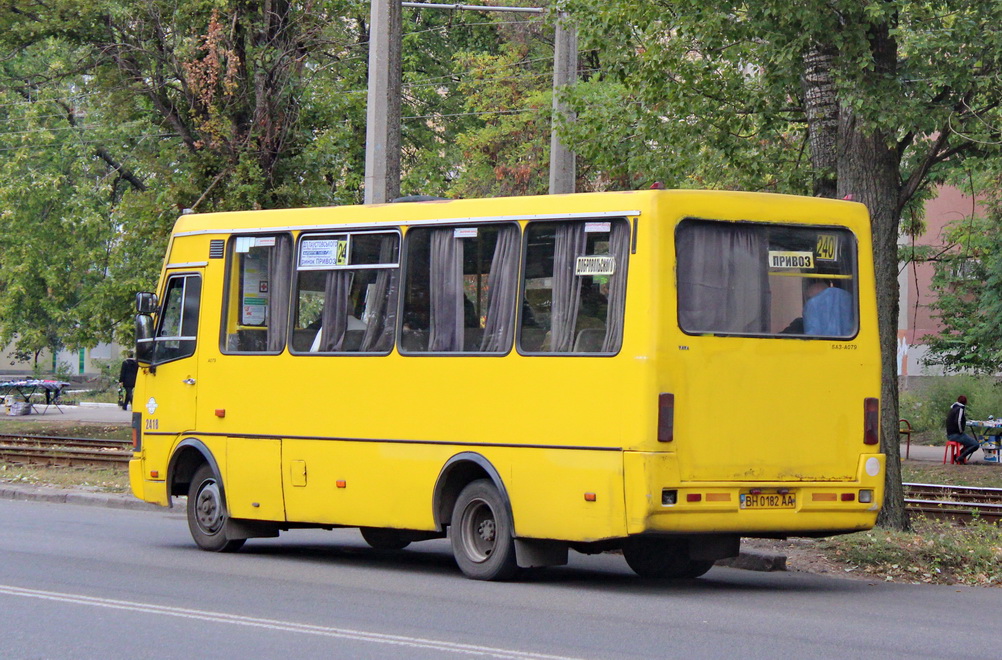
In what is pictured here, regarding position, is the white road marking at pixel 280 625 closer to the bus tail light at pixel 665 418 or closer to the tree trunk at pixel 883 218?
the bus tail light at pixel 665 418

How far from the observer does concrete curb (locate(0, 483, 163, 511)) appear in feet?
63.2

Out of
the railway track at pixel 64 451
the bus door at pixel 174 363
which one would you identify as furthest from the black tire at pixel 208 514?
the railway track at pixel 64 451

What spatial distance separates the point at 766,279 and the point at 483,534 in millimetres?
2933

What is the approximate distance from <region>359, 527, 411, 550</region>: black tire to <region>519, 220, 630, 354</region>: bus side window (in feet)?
8.15

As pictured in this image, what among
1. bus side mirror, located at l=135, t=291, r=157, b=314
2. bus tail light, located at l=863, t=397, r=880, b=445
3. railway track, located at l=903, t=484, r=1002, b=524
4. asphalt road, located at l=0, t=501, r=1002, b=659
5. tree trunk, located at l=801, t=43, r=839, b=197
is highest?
tree trunk, located at l=801, t=43, r=839, b=197

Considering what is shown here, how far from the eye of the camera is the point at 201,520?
46.8 feet

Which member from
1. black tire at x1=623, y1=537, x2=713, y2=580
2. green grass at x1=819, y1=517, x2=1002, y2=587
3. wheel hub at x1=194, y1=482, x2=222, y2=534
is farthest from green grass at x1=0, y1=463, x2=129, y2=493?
green grass at x1=819, y1=517, x2=1002, y2=587

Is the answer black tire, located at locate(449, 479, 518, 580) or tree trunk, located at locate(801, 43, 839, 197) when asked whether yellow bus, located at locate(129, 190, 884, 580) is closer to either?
black tire, located at locate(449, 479, 518, 580)

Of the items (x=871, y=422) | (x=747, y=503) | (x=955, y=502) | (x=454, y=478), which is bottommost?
(x=955, y=502)

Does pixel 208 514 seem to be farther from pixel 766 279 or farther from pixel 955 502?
pixel 955 502

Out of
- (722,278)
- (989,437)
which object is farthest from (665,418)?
(989,437)

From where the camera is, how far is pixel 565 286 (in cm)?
1135

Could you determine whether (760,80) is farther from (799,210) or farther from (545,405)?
(545,405)

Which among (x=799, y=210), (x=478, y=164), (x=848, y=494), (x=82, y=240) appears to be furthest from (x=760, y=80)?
(x=82, y=240)
